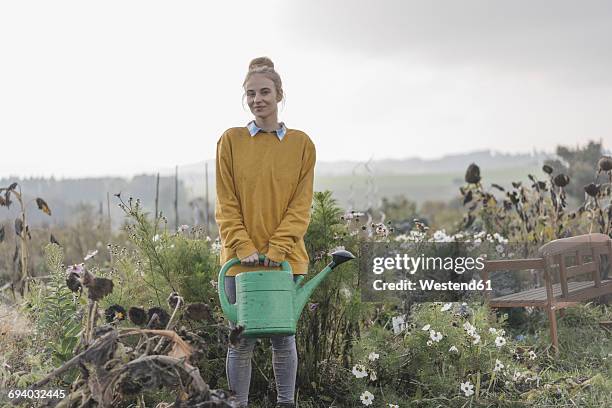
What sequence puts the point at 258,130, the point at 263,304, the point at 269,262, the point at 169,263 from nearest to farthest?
the point at 263,304 < the point at 269,262 < the point at 258,130 < the point at 169,263

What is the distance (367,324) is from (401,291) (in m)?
0.61

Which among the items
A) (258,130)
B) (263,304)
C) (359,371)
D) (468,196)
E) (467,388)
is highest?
(258,130)

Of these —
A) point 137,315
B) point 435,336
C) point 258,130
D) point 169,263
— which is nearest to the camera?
point 137,315

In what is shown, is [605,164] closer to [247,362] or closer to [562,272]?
A: [562,272]

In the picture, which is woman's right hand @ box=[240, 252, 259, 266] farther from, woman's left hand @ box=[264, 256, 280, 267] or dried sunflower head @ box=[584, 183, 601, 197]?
dried sunflower head @ box=[584, 183, 601, 197]

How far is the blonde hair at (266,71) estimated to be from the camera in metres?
3.37

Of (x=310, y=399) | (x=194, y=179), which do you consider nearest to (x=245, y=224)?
(x=310, y=399)

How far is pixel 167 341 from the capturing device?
2.91 meters

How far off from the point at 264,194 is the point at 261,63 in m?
0.57

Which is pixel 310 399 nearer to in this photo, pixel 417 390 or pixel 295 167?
pixel 417 390

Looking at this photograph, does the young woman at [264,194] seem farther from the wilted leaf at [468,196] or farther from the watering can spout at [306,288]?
the wilted leaf at [468,196]

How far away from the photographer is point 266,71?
3363mm

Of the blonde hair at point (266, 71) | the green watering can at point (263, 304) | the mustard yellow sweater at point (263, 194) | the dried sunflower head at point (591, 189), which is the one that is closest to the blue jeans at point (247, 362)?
the green watering can at point (263, 304)

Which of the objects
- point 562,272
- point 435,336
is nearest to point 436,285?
point 562,272
